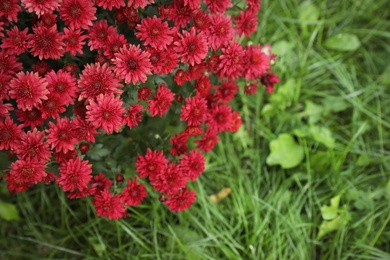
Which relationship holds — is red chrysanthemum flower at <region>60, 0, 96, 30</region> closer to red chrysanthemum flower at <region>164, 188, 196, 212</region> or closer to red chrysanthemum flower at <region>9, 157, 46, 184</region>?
red chrysanthemum flower at <region>9, 157, 46, 184</region>

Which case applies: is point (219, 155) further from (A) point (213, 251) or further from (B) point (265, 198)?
(A) point (213, 251)

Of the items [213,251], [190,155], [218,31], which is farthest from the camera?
[213,251]

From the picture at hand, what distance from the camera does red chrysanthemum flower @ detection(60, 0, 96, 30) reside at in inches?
50.3

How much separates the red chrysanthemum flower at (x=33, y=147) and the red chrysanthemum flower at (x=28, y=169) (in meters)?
0.01

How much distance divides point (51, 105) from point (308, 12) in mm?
1563

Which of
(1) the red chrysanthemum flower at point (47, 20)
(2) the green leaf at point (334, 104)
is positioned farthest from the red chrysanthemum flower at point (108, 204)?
(2) the green leaf at point (334, 104)

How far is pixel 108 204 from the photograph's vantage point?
4.83ft

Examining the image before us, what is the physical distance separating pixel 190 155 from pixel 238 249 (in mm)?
529

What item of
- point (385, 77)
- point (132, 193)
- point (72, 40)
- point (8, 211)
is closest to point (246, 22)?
point (72, 40)

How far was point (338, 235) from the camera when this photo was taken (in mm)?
1821

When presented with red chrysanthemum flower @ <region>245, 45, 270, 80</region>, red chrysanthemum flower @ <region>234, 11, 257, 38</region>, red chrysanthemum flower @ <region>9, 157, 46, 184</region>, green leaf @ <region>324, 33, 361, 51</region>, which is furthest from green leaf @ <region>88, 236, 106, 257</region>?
green leaf @ <region>324, 33, 361, 51</region>

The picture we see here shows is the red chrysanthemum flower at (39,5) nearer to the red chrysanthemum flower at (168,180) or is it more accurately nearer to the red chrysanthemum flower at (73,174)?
the red chrysanthemum flower at (73,174)

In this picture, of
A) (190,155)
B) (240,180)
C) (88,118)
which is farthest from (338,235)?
(88,118)

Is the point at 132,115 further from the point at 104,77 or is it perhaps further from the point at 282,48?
the point at 282,48
